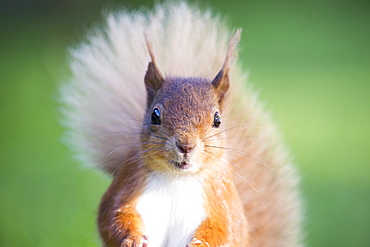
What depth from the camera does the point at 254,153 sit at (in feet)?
5.23

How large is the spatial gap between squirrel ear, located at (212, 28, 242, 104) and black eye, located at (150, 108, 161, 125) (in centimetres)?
16

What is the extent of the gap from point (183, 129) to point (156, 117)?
0.29 ft

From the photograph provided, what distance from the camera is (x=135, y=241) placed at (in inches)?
48.7

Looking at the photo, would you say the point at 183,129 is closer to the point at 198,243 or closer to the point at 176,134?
the point at 176,134

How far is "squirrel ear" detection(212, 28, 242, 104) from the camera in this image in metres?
1.32

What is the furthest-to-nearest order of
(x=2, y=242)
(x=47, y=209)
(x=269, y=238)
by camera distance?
A: (x=47, y=209) → (x=2, y=242) → (x=269, y=238)

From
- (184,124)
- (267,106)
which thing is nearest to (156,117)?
(184,124)

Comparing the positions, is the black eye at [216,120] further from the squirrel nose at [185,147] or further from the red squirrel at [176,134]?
the squirrel nose at [185,147]

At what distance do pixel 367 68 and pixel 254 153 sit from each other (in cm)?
242

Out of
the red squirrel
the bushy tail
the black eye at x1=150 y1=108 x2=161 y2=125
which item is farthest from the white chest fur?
the bushy tail

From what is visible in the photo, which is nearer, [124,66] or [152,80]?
[152,80]

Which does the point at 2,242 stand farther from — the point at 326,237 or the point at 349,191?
the point at 349,191

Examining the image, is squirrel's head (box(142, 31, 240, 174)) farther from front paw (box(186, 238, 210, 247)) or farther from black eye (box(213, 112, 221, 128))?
front paw (box(186, 238, 210, 247))

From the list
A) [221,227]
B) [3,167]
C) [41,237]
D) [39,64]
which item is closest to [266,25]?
[39,64]
